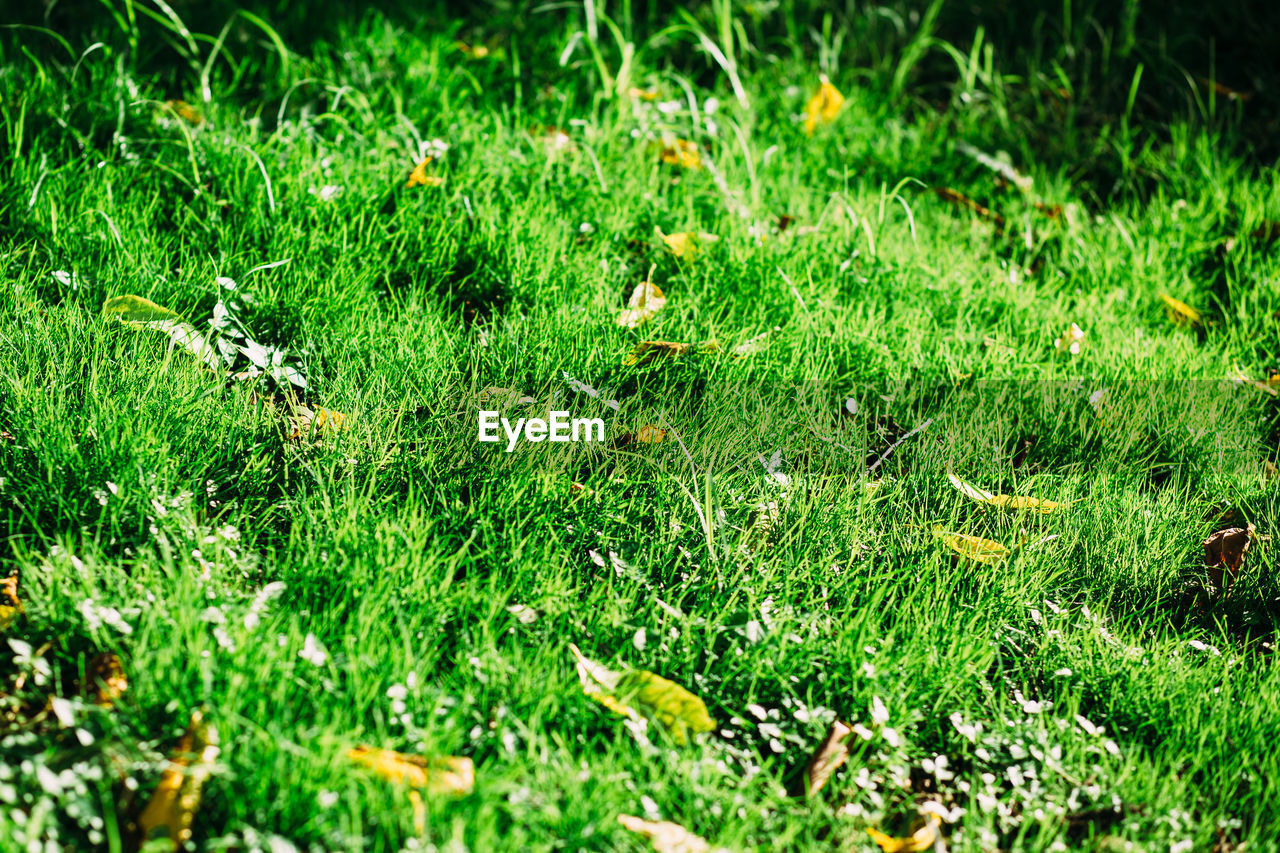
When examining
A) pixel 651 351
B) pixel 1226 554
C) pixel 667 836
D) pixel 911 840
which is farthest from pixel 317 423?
pixel 1226 554

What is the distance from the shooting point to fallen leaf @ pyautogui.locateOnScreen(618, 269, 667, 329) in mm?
2496

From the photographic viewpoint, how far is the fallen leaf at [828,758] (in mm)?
1549

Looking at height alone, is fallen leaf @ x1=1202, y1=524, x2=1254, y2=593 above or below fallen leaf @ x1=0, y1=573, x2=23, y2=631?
below

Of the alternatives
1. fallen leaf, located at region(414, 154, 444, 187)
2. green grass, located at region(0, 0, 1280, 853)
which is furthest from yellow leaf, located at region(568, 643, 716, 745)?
fallen leaf, located at region(414, 154, 444, 187)

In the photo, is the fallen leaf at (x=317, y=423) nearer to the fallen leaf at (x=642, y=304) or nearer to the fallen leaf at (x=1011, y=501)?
the fallen leaf at (x=642, y=304)

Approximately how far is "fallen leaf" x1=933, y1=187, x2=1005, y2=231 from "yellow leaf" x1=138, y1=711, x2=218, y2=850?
2.87 meters

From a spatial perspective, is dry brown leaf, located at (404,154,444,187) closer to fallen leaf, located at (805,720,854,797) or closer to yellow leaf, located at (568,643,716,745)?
yellow leaf, located at (568,643,716,745)

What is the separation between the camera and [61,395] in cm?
188

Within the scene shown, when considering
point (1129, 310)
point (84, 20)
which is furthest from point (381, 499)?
point (84, 20)

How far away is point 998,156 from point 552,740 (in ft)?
9.40

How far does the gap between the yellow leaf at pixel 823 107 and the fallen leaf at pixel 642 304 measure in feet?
4.19

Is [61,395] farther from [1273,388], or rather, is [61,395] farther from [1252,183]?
[1252,183]

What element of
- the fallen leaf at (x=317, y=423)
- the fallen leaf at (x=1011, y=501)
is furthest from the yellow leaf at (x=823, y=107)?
the fallen leaf at (x=317, y=423)

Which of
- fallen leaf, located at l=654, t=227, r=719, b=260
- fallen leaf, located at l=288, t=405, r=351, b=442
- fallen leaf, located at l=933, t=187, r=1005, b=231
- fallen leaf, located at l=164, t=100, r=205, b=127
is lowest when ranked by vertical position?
fallen leaf, located at l=288, t=405, r=351, b=442
